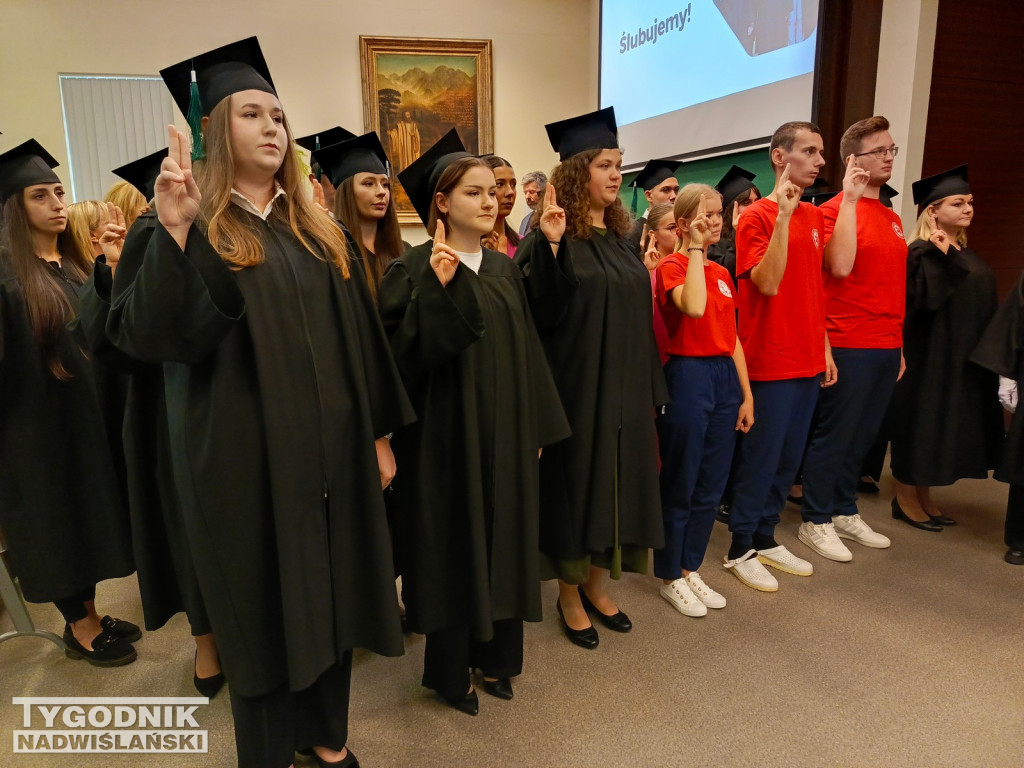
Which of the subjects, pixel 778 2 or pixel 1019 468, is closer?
pixel 1019 468

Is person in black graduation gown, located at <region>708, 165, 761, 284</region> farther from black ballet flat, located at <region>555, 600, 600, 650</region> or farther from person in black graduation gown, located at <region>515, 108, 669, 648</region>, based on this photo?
black ballet flat, located at <region>555, 600, 600, 650</region>

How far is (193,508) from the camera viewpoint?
4.86 feet

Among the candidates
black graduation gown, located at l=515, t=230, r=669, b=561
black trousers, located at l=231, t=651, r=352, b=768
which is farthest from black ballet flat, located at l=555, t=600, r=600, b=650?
black trousers, located at l=231, t=651, r=352, b=768

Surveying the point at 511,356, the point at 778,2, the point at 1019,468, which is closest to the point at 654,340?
the point at 511,356

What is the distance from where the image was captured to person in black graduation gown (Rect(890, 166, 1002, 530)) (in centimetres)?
328

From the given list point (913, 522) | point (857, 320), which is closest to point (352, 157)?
point (857, 320)

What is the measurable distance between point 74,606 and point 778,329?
306 centimetres

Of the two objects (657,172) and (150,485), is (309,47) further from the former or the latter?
(150,485)

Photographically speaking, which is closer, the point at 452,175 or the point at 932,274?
the point at 452,175

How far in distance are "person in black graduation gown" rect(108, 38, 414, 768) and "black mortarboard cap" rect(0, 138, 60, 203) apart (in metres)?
1.05

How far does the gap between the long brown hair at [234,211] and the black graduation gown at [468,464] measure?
30 cm

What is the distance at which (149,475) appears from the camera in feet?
6.57

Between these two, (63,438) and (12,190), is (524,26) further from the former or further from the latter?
(63,438)

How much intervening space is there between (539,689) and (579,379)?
111 centimetres
